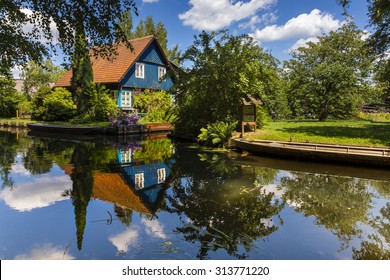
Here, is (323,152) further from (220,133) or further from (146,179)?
(146,179)

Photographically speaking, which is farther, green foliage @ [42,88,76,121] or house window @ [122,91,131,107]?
house window @ [122,91,131,107]

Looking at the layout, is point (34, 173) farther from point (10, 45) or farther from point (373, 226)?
point (373, 226)

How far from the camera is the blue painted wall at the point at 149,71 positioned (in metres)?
33.5

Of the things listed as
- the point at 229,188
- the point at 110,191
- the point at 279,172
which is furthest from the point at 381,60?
the point at 110,191

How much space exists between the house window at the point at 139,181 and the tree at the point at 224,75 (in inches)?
333

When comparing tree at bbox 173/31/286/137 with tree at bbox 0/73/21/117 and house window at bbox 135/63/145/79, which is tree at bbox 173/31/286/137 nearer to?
house window at bbox 135/63/145/79

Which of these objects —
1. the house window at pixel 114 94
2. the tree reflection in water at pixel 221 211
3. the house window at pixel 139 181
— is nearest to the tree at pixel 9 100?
the house window at pixel 114 94

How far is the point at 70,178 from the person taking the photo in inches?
406

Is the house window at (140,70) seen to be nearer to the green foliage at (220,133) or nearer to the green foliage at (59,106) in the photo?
the green foliage at (59,106)

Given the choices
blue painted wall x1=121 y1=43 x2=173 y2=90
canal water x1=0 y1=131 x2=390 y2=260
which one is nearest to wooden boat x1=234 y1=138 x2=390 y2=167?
canal water x1=0 y1=131 x2=390 y2=260

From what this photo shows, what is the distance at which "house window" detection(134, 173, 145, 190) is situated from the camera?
9.38m

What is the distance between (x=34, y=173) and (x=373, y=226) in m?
11.0

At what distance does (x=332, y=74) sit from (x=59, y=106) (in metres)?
26.4

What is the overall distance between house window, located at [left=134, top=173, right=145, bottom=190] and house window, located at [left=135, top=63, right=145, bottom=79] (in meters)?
25.1
